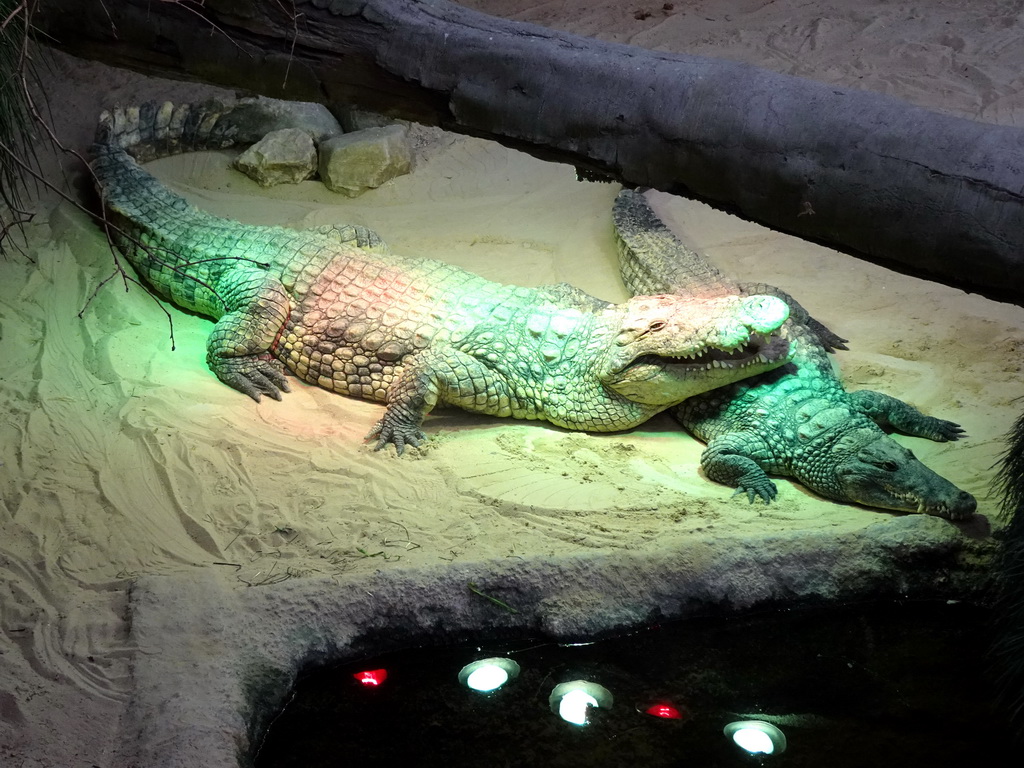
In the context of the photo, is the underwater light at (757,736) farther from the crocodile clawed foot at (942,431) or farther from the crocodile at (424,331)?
the crocodile clawed foot at (942,431)

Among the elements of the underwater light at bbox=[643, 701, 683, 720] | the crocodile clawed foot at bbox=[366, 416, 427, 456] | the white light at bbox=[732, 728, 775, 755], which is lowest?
the crocodile clawed foot at bbox=[366, 416, 427, 456]

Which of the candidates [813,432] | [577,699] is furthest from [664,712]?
[813,432]

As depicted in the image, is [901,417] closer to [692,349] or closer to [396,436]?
[692,349]

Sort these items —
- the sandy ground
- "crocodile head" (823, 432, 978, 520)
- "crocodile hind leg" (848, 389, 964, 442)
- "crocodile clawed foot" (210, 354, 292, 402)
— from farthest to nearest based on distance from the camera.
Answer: "crocodile clawed foot" (210, 354, 292, 402) → "crocodile hind leg" (848, 389, 964, 442) → "crocodile head" (823, 432, 978, 520) → the sandy ground

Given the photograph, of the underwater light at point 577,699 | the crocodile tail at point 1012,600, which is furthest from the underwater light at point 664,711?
the crocodile tail at point 1012,600

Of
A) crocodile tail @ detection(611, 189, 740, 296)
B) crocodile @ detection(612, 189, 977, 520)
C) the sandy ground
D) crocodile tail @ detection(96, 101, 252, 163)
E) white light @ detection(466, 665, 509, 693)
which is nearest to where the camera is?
white light @ detection(466, 665, 509, 693)

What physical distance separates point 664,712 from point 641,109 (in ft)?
6.87

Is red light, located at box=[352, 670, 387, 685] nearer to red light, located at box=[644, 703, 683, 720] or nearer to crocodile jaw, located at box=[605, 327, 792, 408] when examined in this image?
red light, located at box=[644, 703, 683, 720]

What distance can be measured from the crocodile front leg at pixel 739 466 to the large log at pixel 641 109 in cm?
265

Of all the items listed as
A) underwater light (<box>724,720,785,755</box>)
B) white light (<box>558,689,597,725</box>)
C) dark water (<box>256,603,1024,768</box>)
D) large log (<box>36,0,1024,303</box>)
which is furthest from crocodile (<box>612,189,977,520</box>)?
large log (<box>36,0,1024,303</box>)

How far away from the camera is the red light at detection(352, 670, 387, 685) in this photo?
346cm

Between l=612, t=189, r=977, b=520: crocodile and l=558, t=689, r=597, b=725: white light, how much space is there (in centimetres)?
162

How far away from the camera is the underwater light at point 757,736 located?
316 cm

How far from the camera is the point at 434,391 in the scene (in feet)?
17.0
